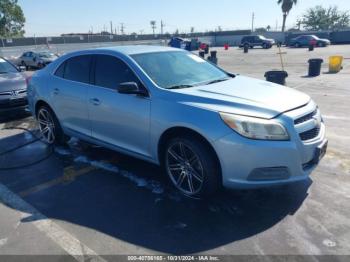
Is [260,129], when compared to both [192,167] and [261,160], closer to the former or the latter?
[261,160]

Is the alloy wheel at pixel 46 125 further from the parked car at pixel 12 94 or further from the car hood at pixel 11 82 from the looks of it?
the car hood at pixel 11 82

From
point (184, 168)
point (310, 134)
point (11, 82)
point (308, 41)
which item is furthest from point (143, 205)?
point (308, 41)

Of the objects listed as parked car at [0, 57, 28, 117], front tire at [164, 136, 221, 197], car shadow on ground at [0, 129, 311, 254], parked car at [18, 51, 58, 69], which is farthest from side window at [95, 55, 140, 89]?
parked car at [18, 51, 58, 69]

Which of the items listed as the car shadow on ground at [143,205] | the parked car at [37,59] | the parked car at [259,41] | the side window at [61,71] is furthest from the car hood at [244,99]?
the parked car at [259,41]

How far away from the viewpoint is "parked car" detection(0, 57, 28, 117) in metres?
7.65

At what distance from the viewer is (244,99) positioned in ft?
11.8

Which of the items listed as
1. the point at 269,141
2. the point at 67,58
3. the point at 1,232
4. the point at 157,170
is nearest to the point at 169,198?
the point at 157,170

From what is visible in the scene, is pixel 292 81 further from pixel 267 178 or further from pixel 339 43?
pixel 339 43

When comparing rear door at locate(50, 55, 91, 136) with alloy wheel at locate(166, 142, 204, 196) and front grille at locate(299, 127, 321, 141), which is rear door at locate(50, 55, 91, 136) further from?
front grille at locate(299, 127, 321, 141)

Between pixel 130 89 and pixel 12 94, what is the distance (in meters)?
5.10

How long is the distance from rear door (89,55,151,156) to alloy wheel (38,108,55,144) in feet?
4.64

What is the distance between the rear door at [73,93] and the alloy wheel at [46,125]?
42 centimetres

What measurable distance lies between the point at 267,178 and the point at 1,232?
2.82m

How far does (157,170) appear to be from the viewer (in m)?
4.69
